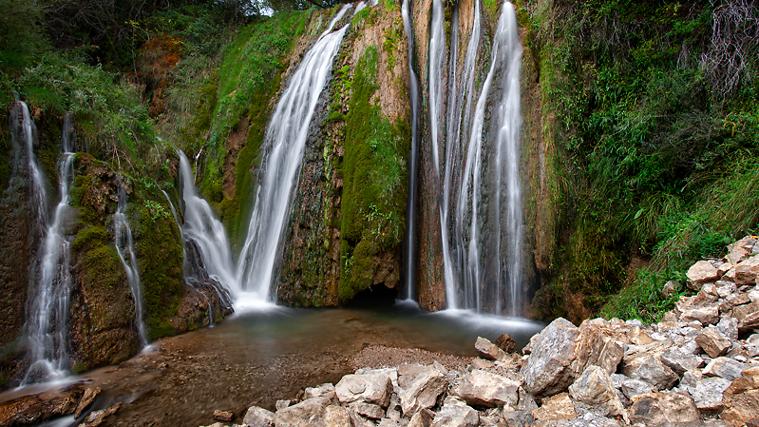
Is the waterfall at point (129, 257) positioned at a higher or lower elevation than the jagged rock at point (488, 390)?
higher

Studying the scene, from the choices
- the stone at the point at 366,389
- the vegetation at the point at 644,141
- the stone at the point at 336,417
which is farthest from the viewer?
the vegetation at the point at 644,141

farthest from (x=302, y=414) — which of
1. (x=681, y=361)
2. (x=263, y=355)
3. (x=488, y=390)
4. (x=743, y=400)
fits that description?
(x=743, y=400)

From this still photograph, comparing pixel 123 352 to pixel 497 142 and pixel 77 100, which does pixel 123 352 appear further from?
pixel 497 142

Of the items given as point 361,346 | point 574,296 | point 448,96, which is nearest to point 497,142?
point 448,96

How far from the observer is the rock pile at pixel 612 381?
7.16 ft

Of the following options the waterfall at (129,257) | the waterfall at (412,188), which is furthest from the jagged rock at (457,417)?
the waterfall at (412,188)

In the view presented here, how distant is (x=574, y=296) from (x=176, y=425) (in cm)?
485

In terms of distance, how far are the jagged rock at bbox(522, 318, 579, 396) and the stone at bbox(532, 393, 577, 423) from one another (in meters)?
0.08

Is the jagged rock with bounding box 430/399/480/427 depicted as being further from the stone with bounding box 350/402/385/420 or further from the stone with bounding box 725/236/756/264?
the stone with bounding box 725/236/756/264

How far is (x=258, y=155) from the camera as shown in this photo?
30.9 feet

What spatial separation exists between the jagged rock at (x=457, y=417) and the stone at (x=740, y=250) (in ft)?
8.29

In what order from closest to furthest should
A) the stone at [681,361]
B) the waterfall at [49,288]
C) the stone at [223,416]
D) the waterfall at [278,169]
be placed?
the stone at [681,361] < the stone at [223,416] < the waterfall at [49,288] < the waterfall at [278,169]

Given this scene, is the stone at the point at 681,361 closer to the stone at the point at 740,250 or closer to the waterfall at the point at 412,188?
the stone at the point at 740,250

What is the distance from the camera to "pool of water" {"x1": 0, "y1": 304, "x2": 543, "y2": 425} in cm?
427
